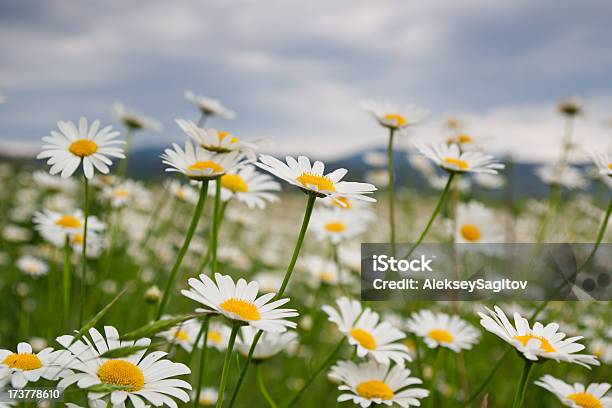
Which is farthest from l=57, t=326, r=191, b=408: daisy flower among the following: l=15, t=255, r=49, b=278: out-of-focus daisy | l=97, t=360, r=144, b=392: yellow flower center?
l=15, t=255, r=49, b=278: out-of-focus daisy

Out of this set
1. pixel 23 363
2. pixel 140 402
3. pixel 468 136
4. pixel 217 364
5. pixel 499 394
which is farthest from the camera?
pixel 217 364

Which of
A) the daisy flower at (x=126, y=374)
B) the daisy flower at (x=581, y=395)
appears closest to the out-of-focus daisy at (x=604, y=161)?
the daisy flower at (x=581, y=395)

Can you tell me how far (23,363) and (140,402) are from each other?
266mm

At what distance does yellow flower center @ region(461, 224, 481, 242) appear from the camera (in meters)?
2.09

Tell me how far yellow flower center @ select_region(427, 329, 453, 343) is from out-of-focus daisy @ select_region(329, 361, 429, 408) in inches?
9.7

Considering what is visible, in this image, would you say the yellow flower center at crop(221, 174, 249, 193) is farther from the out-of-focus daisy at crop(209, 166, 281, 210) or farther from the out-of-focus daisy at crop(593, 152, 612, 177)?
the out-of-focus daisy at crop(593, 152, 612, 177)

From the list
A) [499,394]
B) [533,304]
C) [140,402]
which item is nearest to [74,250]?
[140,402]

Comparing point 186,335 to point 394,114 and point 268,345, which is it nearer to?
point 268,345

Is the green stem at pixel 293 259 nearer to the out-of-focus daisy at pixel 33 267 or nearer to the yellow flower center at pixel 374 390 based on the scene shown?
the yellow flower center at pixel 374 390

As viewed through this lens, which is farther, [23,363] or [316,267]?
[316,267]

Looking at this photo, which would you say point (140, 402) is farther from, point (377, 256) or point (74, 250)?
point (74, 250)

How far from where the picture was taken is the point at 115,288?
342 cm

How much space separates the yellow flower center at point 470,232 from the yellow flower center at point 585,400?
884mm

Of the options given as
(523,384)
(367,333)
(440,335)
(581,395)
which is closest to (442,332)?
(440,335)
